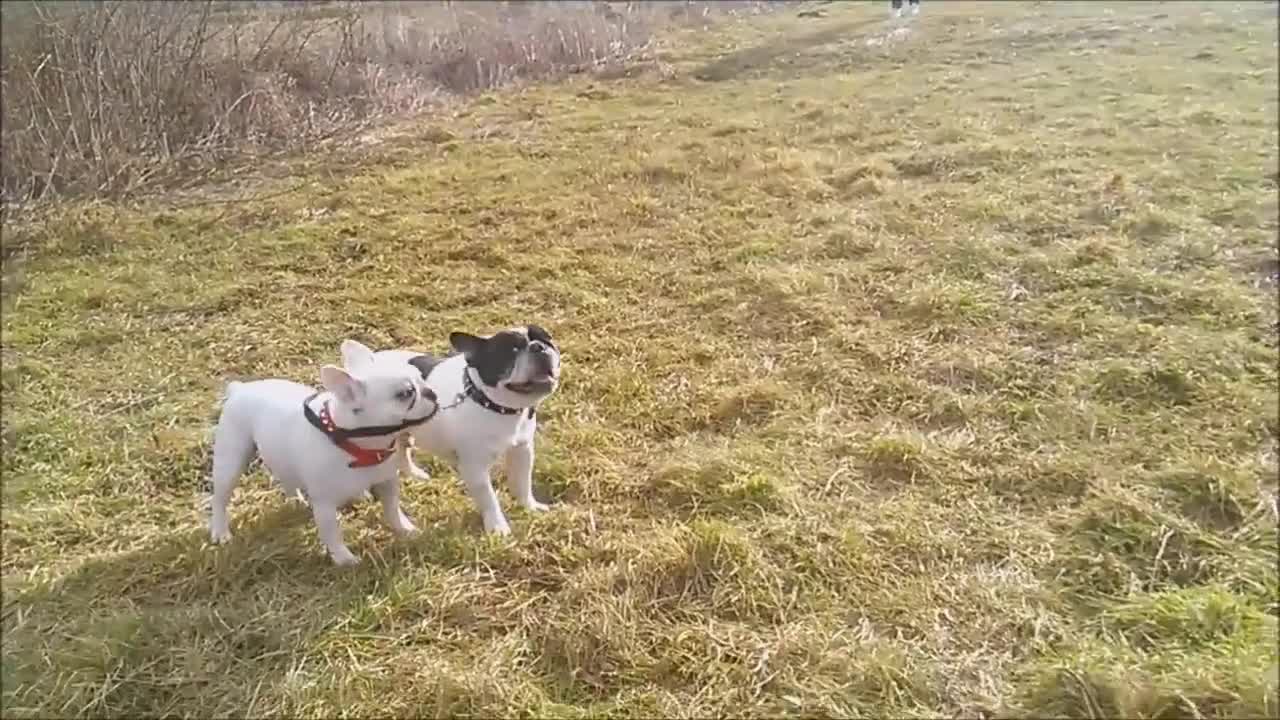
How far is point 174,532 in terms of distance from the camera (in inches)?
126

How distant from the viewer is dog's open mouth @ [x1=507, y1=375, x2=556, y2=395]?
9.00 ft

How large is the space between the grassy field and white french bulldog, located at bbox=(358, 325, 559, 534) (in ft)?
0.83

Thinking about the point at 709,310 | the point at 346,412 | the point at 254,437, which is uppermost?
the point at 346,412

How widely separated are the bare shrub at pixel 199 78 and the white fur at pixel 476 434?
5.83 metres

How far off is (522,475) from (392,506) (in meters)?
0.44

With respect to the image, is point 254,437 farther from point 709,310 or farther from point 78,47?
point 78,47

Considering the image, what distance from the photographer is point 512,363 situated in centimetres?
274

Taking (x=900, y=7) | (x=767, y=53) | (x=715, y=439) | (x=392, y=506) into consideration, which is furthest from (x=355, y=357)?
(x=900, y=7)

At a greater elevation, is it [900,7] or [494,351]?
[494,351]

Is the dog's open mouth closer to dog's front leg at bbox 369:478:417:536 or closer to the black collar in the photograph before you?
the black collar

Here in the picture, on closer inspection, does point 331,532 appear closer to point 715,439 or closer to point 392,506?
point 392,506

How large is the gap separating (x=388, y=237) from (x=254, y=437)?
12.8 feet

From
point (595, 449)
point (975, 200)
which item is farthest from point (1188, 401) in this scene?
point (975, 200)

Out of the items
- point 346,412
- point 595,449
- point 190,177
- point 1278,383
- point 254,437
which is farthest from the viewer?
point 190,177
